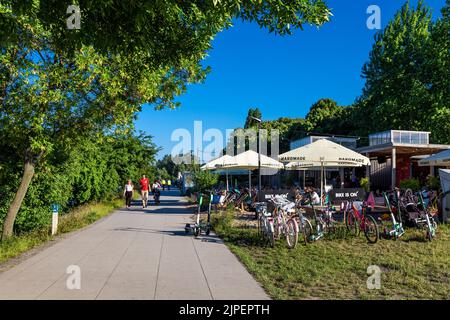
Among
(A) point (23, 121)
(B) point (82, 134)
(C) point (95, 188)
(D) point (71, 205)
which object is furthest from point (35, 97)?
(C) point (95, 188)

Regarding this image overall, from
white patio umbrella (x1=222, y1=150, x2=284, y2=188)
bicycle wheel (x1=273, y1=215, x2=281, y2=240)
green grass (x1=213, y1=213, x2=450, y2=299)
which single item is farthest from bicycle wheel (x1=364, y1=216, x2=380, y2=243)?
white patio umbrella (x1=222, y1=150, x2=284, y2=188)

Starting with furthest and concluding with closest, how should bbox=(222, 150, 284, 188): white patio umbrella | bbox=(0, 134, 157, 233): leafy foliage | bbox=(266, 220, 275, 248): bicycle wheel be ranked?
bbox=(222, 150, 284, 188): white patio umbrella, bbox=(0, 134, 157, 233): leafy foliage, bbox=(266, 220, 275, 248): bicycle wheel

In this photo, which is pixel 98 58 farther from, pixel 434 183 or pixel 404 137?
pixel 404 137

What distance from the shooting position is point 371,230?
352 inches

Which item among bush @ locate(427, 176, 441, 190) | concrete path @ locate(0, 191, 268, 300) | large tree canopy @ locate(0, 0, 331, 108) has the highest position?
large tree canopy @ locate(0, 0, 331, 108)

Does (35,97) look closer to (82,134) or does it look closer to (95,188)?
(82,134)

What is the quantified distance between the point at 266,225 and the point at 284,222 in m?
0.49

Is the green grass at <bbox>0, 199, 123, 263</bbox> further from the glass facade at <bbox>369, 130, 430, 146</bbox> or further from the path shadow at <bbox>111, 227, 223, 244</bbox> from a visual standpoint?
the glass facade at <bbox>369, 130, 430, 146</bbox>

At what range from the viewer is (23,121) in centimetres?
896

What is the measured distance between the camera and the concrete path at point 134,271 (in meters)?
5.30

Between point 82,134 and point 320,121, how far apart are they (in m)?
44.7

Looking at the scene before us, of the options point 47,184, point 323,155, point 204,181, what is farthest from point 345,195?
point 204,181

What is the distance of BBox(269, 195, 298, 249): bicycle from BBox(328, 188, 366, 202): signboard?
1.13 metres

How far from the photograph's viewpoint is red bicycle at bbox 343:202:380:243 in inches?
349
